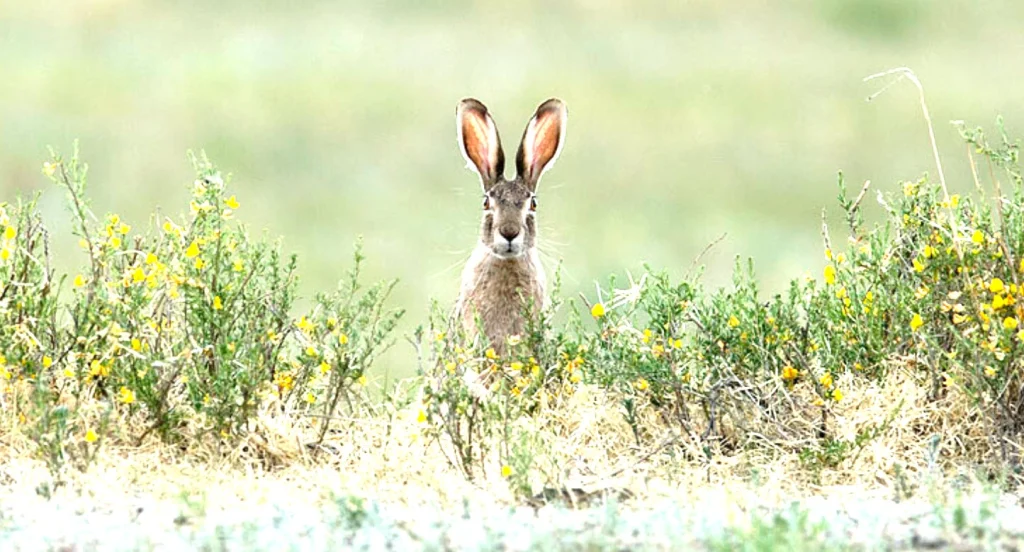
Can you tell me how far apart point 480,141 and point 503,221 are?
0.41 m

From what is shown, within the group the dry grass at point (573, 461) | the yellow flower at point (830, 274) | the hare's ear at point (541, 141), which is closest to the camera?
the dry grass at point (573, 461)

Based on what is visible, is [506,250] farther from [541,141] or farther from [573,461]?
[573,461]

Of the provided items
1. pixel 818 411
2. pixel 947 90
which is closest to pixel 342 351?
pixel 818 411

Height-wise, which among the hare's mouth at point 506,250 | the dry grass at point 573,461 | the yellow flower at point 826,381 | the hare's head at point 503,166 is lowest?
the dry grass at point 573,461

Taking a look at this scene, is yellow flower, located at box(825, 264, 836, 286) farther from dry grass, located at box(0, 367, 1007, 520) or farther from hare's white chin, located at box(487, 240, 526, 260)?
hare's white chin, located at box(487, 240, 526, 260)

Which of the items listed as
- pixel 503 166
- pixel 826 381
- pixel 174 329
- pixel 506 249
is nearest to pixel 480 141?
pixel 503 166

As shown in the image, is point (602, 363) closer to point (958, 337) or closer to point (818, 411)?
point (818, 411)

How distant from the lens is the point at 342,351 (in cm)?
827

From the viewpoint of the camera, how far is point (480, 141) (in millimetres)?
9352

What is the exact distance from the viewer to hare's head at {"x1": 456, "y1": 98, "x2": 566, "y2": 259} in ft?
30.1

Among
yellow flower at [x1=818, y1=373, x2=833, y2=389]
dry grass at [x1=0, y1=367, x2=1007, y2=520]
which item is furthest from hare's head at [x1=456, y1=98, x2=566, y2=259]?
yellow flower at [x1=818, y1=373, x2=833, y2=389]

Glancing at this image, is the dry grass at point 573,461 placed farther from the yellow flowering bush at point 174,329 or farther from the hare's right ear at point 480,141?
the hare's right ear at point 480,141

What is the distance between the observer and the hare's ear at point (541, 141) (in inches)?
364

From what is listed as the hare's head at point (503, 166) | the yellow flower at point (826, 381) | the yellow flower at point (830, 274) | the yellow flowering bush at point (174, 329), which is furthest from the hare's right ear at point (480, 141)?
the yellow flower at point (826, 381)
